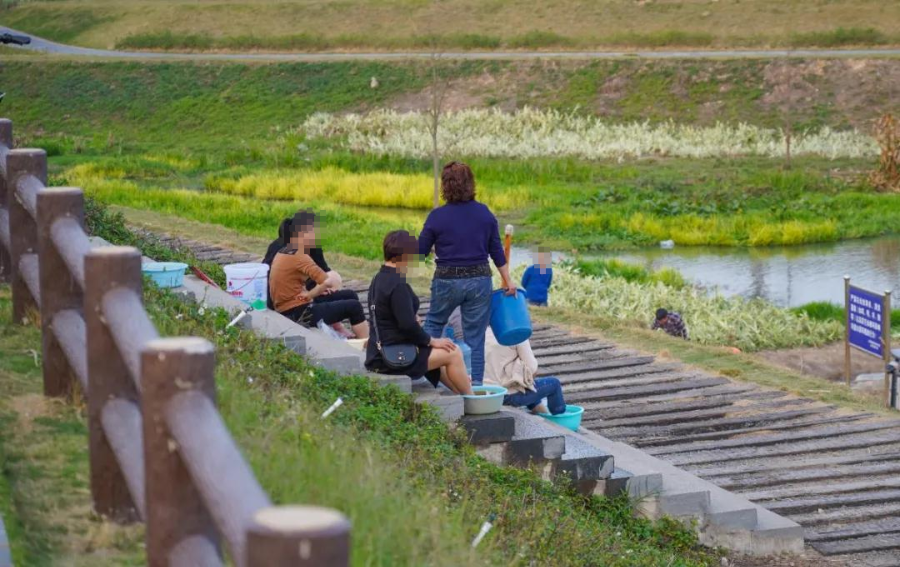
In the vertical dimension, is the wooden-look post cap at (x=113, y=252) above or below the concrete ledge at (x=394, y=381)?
above

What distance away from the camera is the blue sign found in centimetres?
1327

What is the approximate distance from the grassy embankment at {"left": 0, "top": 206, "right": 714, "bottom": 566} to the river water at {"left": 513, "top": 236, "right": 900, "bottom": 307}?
528 inches

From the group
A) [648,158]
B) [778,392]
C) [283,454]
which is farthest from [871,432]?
[648,158]

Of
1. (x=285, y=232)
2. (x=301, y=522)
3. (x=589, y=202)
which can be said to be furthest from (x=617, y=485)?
(x=589, y=202)

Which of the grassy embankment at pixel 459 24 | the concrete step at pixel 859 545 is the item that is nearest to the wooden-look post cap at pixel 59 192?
the concrete step at pixel 859 545

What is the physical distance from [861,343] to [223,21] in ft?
154

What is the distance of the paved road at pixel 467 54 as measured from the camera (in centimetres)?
4394

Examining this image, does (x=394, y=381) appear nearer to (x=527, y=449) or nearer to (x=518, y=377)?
(x=527, y=449)

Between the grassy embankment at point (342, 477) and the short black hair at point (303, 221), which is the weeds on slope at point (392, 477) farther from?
the short black hair at point (303, 221)

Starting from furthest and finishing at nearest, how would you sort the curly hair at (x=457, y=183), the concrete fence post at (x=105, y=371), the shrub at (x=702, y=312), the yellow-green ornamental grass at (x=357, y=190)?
the yellow-green ornamental grass at (x=357, y=190) < the shrub at (x=702, y=312) < the curly hair at (x=457, y=183) < the concrete fence post at (x=105, y=371)

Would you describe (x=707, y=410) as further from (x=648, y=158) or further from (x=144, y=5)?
(x=144, y=5)

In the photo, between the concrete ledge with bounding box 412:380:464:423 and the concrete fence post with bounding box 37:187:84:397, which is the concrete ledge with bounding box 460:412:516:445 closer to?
the concrete ledge with bounding box 412:380:464:423

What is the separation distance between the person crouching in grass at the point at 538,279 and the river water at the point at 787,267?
267 inches

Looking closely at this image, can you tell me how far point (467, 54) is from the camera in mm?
49188
